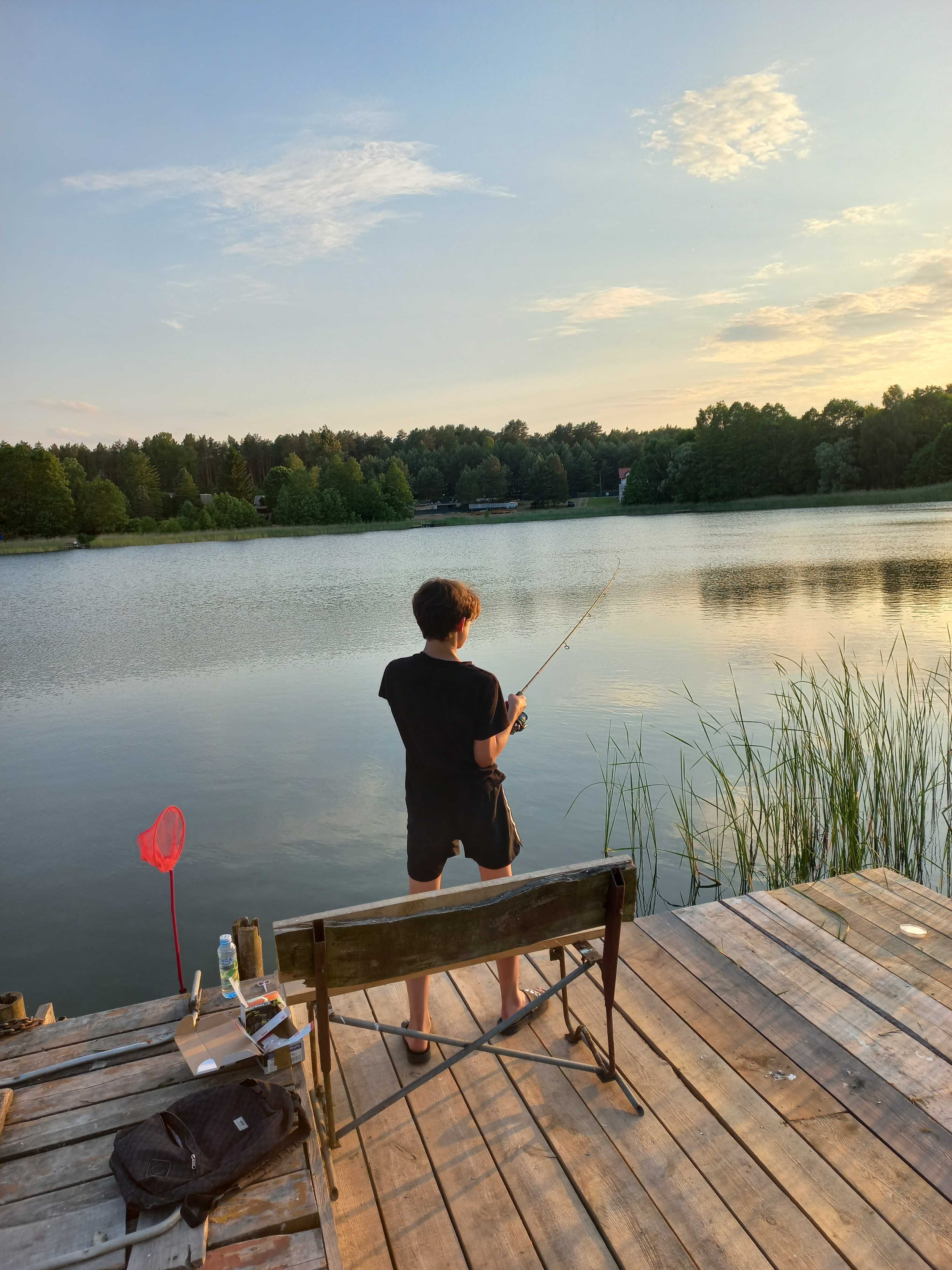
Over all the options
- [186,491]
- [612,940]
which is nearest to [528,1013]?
[612,940]

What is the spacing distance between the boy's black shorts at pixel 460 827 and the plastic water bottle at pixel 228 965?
0.70 meters

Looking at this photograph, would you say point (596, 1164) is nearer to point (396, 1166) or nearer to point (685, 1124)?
point (685, 1124)

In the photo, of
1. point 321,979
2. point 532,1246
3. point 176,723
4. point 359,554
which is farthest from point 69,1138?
point 359,554

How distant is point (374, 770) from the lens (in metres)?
8.17

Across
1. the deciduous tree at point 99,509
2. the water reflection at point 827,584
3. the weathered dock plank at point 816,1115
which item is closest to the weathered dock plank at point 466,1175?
the weathered dock plank at point 816,1115

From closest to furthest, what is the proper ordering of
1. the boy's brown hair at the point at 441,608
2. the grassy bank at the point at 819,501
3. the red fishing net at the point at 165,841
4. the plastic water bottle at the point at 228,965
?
1. the boy's brown hair at the point at 441,608
2. the plastic water bottle at the point at 228,965
3. the red fishing net at the point at 165,841
4. the grassy bank at the point at 819,501

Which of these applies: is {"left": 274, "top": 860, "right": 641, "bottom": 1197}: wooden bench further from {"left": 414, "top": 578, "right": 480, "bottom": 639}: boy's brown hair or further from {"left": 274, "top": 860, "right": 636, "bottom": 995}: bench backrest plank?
{"left": 414, "top": 578, "right": 480, "bottom": 639}: boy's brown hair

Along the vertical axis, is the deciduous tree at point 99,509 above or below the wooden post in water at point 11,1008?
above

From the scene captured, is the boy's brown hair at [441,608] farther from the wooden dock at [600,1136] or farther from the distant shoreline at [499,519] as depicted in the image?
the distant shoreline at [499,519]

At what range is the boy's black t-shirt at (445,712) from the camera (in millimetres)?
2438

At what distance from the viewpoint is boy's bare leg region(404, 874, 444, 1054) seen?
2.63m

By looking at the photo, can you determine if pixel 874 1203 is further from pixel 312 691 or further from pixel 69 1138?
pixel 312 691

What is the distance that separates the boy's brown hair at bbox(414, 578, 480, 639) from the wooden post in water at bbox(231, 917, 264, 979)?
1.18m

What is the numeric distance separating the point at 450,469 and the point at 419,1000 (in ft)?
313
